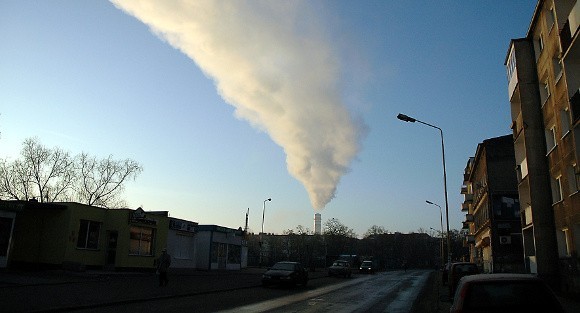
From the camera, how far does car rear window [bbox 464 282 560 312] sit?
6.23 metres

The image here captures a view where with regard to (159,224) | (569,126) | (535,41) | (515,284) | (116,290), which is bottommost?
(116,290)

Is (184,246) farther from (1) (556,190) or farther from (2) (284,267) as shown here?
(1) (556,190)

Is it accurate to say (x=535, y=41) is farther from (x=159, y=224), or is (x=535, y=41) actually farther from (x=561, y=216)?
(x=159, y=224)

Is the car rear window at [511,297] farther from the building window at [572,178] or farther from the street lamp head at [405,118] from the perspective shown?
the street lamp head at [405,118]

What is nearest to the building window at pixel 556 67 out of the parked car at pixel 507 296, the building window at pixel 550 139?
the building window at pixel 550 139

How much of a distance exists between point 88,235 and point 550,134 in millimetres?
27942

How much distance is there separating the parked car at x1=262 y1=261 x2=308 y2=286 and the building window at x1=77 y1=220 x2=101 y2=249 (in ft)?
38.3

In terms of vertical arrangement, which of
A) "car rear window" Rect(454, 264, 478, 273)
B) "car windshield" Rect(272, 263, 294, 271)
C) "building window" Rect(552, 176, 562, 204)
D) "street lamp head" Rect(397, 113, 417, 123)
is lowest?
Answer: "car windshield" Rect(272, 263, 294, 271)

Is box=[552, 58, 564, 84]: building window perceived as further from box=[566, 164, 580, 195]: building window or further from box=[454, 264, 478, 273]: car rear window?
box=[454, 264, 478, 273]: car rear window

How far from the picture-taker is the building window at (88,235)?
28.1 meters

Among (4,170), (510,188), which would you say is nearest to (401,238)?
(510,188)

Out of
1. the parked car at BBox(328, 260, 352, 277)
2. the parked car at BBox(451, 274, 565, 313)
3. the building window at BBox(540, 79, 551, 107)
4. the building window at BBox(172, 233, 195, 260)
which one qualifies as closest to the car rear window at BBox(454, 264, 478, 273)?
the building window at BBox(540, 79, 551, 107)

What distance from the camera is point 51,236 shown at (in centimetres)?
2714

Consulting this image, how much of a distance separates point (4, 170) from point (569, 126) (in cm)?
5446
